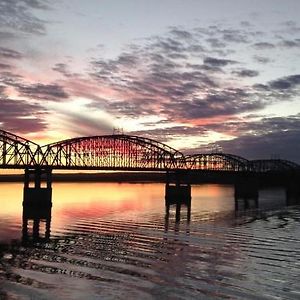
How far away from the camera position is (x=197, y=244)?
48.7 metres

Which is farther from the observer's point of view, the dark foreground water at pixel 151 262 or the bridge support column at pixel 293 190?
the bridge support column at pixel 293 190

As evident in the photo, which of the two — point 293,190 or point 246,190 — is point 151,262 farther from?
point 293,190

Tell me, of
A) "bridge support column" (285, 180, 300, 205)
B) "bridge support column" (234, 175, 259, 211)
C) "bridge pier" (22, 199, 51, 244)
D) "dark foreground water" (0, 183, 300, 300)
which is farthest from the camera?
"bridge support column" (285, 180, 300, 205)

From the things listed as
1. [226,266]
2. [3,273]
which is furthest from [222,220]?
[3,273]

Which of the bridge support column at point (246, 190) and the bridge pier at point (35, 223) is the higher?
the bridge support column at point (246, 190)

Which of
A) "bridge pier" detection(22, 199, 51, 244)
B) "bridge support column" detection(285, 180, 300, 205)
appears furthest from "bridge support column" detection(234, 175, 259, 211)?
"bridge pier" detection(22, 199, 51, 244)

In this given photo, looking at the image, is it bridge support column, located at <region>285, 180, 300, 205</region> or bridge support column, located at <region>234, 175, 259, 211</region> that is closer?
bridge support column, located at <region>234, 175, 259, 211</region>

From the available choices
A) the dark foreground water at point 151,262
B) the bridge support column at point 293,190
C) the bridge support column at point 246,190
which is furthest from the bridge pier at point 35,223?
the bridge support column at point 293,190

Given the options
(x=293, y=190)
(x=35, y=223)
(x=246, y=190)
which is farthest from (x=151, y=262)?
(x=293, y=190)

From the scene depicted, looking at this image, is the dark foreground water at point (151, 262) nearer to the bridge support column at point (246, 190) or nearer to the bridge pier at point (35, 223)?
the bridge pier at point (35, 223)

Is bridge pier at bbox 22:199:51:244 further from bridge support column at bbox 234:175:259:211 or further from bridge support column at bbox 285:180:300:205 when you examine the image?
bridge support column at bbox 285:180:300:205

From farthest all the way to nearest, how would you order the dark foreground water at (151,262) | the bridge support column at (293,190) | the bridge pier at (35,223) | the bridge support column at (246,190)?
the bridge support column at (293,190), the bridge support column at (246,190), the bridge pier at (35,223), the dark foreground water at (151,262)

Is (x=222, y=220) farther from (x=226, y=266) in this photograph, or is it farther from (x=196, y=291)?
(x=196, y=291)

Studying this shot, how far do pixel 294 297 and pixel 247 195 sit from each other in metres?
125
